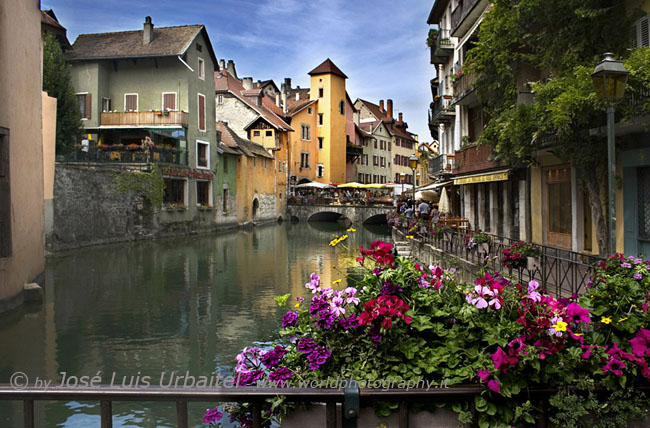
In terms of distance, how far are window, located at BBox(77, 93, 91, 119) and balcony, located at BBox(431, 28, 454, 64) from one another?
21.3 metres

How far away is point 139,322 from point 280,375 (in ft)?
33.7

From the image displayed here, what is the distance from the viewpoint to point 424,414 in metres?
2.81

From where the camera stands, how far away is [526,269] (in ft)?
36.0

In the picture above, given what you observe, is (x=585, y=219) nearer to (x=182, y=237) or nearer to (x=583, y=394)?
(x=583, y=394)

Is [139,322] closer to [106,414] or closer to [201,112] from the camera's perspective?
[106,414]

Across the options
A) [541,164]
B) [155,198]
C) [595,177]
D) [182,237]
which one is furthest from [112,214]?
[595,177]

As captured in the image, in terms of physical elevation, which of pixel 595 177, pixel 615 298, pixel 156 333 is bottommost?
pixel 156 333

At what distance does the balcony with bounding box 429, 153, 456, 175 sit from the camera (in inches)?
1155

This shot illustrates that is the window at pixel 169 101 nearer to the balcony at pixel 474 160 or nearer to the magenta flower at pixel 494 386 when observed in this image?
the balcony at pixel 474 160

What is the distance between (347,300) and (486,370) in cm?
84

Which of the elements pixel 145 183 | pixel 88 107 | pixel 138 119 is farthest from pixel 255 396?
pixel 88 107

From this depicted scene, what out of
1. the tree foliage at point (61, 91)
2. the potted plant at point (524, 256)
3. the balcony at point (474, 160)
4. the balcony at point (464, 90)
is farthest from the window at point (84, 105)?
the potted plant at point (524, 256)

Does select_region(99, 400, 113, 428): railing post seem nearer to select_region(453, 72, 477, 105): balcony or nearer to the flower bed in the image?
the flower bed

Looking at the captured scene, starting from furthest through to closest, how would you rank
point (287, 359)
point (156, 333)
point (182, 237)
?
point (182, 237), point (156, 333), point (287, 359)
